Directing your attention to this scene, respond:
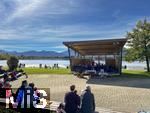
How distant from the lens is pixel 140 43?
4903 centimetres

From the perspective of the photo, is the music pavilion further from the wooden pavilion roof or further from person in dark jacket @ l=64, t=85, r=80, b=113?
person in dark jacket @ l=64, t=85, r=80, b=113

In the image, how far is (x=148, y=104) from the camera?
1811 centimetres

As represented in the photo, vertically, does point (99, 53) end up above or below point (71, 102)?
above

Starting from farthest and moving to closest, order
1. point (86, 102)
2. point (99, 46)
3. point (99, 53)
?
point (99, 53), point (99, 46), point (86, 102)

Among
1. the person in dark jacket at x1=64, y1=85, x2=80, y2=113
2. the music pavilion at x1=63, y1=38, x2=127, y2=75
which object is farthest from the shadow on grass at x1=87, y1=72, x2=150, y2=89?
the person in dark jacket at x1=64, y1=85, x2=80, y2=113

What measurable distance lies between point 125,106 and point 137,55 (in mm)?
32874

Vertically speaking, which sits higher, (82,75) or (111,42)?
(111,42)

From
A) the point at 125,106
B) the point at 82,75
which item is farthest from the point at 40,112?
the point at 82,75

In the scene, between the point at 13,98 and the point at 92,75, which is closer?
the point at 13,98

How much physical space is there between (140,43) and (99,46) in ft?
28.3

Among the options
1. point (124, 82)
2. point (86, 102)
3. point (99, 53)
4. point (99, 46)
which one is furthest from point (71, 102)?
point (99, 53)

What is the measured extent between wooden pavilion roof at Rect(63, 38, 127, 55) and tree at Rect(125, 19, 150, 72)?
4405mm

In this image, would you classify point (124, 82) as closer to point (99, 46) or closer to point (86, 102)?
point (99, 46)

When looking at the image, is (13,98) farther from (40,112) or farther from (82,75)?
(82,75)
